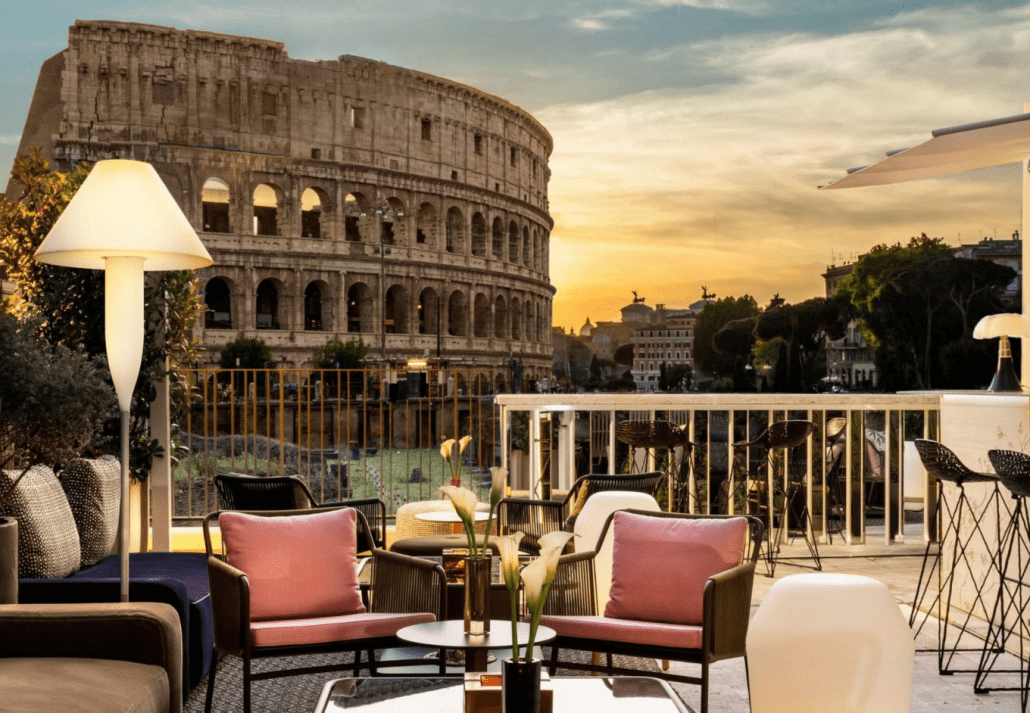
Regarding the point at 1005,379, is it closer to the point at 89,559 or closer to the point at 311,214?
the point at 89,559

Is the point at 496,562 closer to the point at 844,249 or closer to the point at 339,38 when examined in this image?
the point at 844,249

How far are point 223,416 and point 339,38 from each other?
19811 millimetres

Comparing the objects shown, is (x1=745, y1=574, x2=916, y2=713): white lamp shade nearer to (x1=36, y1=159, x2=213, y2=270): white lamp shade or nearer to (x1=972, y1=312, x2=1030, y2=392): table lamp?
(x1=36, y1=159, x2=213, y2=270): white lamp shade

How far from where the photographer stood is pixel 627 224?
44.8 m

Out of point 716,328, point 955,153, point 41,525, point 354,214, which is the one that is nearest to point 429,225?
point 354,214

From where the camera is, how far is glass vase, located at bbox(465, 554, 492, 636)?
2668 mm

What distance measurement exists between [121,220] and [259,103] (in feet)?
132

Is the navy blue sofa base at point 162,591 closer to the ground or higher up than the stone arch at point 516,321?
closer to the ground

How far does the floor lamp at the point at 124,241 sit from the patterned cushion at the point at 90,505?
640 mm

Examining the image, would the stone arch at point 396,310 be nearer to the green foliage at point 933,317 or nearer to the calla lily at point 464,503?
the green foliage at point 933,317

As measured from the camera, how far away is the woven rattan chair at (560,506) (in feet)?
14.5

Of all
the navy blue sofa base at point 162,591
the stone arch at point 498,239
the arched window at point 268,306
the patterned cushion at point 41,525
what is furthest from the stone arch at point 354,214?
the patterned cushion at point 41,525

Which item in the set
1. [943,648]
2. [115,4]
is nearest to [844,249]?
[115,4]

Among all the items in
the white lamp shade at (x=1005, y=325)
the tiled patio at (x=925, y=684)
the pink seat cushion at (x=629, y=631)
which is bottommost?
the tiled patio at (x=925, y=684)
